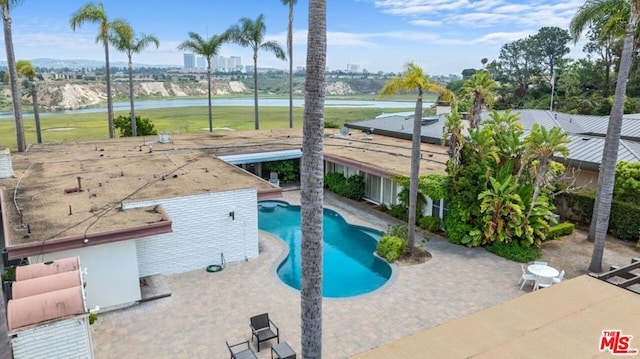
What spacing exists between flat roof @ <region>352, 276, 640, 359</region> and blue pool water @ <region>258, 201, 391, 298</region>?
6742mm

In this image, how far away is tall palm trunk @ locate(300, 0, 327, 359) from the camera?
5.39 m

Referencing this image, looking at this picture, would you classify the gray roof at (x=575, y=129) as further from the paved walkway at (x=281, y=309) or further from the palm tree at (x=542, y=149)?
the paved walkway at (x=281, y=309)

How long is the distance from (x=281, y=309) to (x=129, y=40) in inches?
1105

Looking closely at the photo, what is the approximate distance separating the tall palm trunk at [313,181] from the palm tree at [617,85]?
12.7m

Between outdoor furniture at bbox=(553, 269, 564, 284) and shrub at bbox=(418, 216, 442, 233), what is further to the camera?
shrub at bbox=(418, 216, 442, 233)

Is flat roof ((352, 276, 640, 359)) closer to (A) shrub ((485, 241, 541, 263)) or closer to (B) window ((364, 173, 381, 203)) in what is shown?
(A) shrub ((485, 241, 541, 263))

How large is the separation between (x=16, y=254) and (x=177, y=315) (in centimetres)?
443

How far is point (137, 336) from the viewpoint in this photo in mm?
11156

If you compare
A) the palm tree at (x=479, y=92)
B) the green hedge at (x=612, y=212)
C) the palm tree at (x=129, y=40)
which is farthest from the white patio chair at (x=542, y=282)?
the palm tree at (x=129, y=40)

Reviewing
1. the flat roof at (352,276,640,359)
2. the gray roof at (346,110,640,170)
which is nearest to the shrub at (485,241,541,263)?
the gray roof at (346,110,640,170)

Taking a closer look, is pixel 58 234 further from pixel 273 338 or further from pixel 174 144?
pixel 174 144

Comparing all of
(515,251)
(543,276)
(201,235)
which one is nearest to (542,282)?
(543,276)

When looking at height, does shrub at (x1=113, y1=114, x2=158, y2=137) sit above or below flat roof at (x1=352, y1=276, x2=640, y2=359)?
above

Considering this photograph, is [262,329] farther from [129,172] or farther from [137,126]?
[137,126]
